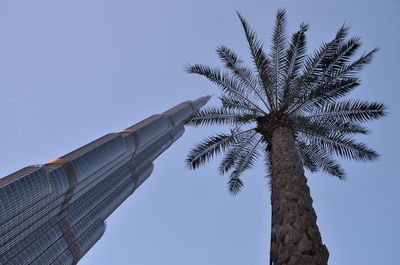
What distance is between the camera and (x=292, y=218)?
773cm

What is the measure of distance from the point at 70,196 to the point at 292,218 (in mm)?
67506

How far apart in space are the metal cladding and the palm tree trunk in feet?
85.6

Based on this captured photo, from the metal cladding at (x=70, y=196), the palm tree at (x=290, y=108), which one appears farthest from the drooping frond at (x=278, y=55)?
the metal cladding at (x=70, y=196)

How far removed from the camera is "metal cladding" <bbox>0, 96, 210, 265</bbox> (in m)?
53.7

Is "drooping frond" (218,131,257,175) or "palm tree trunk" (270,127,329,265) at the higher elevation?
"drooping frond" (218,131,257,175)

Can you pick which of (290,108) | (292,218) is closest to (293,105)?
(290,108)

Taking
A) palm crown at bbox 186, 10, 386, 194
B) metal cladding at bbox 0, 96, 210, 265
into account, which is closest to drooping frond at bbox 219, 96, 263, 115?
palm crown at bbox 186, 10, 386, 194

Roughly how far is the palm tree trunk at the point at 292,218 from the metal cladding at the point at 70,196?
2611cm

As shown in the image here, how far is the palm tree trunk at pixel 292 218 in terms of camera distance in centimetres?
659

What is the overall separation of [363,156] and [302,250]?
1126 cm

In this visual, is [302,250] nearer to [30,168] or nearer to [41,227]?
[30,168]

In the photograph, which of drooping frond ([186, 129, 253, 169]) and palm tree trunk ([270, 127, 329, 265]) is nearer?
palm tree trunk ([270, 127, 329, 265])

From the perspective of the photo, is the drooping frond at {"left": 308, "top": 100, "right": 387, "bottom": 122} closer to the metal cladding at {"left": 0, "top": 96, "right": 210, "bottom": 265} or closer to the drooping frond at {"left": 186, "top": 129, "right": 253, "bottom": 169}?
the drooping frond at {"left": 186, "top": 129, "right": 253, "bottom": 169}

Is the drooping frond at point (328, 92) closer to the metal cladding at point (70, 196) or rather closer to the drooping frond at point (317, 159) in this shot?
the drooping frond at point (317, 159)
